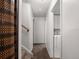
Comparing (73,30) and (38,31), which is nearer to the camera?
(73,30)

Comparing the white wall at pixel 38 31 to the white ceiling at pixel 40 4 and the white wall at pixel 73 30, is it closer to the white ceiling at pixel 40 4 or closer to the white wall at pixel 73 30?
the white ceiling at pixel 40 4

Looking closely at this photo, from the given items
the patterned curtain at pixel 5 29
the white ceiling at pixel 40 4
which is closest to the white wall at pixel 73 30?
the patterned curtain at pixel 5 29

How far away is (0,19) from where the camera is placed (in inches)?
39.8

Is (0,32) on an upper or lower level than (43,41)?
upper

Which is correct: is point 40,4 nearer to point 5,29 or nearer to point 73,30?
point 73,30

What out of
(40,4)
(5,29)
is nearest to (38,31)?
(40,4)

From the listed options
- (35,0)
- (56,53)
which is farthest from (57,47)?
(35,0)

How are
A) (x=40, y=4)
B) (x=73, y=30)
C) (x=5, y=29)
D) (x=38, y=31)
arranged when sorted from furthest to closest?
(x=38, y=31) → (x=40, y=4) → (x=73, y=30) → (x=5, y=29)

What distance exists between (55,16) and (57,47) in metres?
1.40

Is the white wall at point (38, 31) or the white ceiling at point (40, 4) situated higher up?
the white ceiling at point (40, 4)

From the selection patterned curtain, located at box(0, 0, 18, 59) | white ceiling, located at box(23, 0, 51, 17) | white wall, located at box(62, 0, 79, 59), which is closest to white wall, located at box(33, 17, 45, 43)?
white ceiling, located at box(23, 0, 51, 17)

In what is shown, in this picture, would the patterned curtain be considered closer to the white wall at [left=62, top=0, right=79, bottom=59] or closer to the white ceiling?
the white wall at [left=62, top=0, right=79, bottom=59]

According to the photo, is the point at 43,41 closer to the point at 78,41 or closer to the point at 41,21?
the point at 41,21

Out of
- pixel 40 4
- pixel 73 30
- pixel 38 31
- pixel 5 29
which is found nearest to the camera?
pixel 5 29
